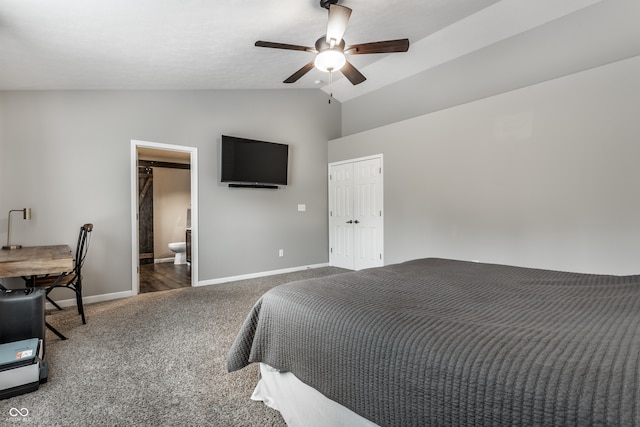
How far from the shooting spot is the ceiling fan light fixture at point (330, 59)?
105 inches

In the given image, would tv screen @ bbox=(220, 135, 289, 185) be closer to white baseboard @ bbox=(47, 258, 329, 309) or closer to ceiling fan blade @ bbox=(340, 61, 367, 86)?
white baseboard @ bbox=(47, 258, 329, 309)

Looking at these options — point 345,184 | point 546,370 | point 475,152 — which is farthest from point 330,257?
point 546,370

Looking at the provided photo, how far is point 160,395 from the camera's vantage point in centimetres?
188

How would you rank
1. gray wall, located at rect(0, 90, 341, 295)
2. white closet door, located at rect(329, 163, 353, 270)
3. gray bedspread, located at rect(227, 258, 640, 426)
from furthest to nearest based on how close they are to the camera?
white closet door, located at rect(329, 163, 353, 270)
gray wall, located at rect(0, 90, 341, 295)
gray bedspread, located at rect(227, 258, 640, 426)

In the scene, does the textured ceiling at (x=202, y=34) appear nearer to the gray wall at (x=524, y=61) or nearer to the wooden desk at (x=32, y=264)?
the gray wall at (x=524, y=61)

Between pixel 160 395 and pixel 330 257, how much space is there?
4.19 metres

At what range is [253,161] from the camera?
4.83m

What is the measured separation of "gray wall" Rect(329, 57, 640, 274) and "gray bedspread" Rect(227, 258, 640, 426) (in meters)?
1.61

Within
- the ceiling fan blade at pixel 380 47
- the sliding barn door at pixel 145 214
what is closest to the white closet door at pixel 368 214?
the ceiling fan blade at pixel 380 47

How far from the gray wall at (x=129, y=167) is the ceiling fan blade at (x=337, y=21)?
2.60 metres

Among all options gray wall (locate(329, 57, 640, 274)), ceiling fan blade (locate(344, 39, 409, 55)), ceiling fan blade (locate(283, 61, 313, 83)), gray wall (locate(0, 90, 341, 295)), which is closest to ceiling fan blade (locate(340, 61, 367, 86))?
ceiling fan blade (locate(344, 39, 409, 55))

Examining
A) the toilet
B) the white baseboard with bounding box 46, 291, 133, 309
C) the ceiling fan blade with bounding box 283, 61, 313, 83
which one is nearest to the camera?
the ceiling fan blade with bounding box 283, 61, 313, 83

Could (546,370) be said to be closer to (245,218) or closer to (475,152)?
(475,152)

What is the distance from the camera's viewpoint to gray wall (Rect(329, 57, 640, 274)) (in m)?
2.89
